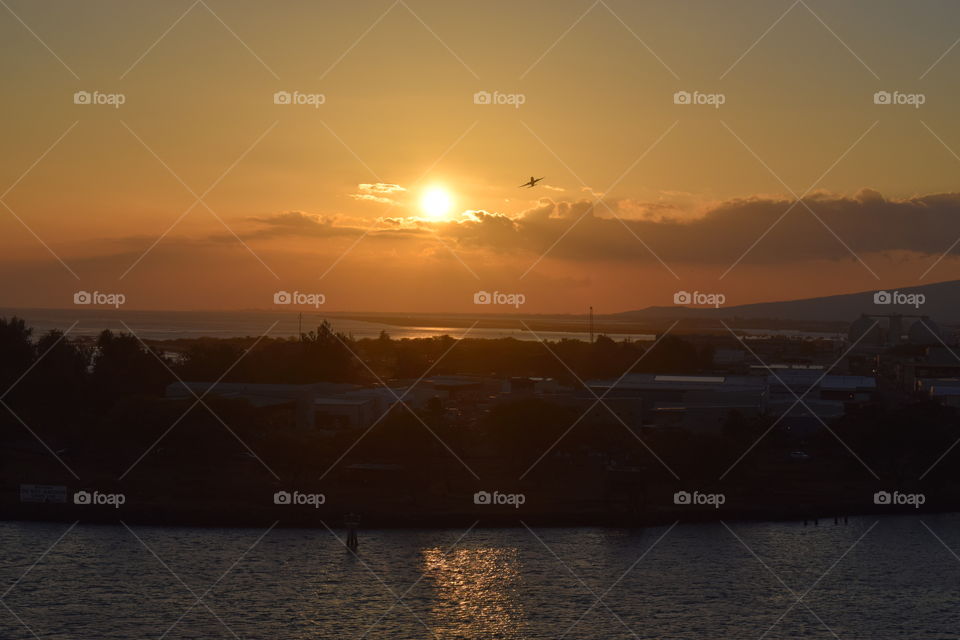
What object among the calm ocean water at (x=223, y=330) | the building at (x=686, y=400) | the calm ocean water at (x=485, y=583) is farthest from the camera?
the calm ocean water at (x=223, y=330)

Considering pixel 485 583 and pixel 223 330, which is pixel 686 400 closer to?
pixel 485 583

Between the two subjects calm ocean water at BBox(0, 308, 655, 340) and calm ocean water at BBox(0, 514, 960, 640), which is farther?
calm ocean water at BBox(0, 308, 655, 340)

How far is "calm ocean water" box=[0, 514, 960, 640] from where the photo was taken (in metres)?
8.88

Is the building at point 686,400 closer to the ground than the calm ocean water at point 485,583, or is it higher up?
higher up

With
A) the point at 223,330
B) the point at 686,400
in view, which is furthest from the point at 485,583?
the point at 223,330

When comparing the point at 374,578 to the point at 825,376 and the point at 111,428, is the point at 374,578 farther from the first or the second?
the point at 825,376

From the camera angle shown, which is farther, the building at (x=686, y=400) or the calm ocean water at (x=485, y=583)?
the building at (x=686, y=400)

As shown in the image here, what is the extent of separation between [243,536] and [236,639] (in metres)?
3.52

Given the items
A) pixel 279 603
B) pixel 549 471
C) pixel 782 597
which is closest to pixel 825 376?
pixel 549 471

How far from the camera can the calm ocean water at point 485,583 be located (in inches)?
349

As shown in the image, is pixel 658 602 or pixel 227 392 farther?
pixel 227 392

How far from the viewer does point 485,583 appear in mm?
10117

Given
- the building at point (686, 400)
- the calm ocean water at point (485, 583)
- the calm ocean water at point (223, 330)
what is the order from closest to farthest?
the calm ocean water at point (485, 583) < the building at point (686, 400) < the calm ocean water at point (223, 330)

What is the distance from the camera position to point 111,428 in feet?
50.2
